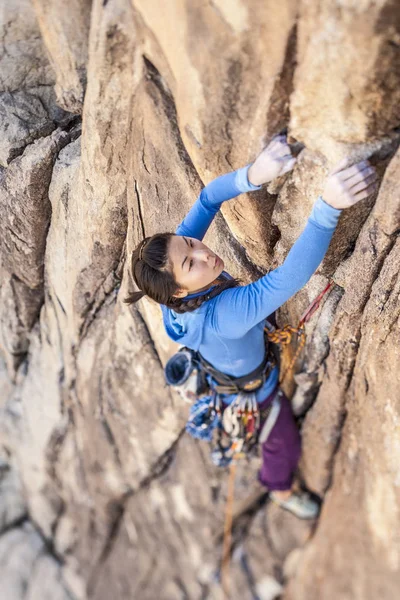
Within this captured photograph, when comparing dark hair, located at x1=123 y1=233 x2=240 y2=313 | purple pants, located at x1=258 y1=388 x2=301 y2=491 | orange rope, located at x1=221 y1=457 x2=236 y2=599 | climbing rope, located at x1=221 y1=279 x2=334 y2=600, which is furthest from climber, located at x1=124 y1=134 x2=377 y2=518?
orange rope, located at x1=221 y1=457 x2=236 y2=599

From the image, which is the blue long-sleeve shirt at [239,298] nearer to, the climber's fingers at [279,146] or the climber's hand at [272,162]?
the climber's hand at [272,162]

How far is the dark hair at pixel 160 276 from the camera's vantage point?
7.72ft

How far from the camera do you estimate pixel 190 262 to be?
2.35 metres

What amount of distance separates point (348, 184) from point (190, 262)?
0.79 m

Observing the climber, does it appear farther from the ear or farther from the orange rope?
the orange rope

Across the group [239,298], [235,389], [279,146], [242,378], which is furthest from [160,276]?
[235,389]

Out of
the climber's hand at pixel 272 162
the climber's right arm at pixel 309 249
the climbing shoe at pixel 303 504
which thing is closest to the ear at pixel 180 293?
the climber's right arm at pixel 309 249

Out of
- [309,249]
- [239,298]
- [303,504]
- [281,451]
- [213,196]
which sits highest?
[213,196]

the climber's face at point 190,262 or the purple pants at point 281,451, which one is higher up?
the climber's face at point 190,262

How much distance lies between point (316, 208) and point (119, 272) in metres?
2.04

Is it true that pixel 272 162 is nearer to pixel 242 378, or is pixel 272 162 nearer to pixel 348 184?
pixel 348 184

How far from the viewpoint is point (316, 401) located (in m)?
3.81

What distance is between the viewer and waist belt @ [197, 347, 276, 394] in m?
3.12

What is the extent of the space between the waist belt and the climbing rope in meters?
0.17
